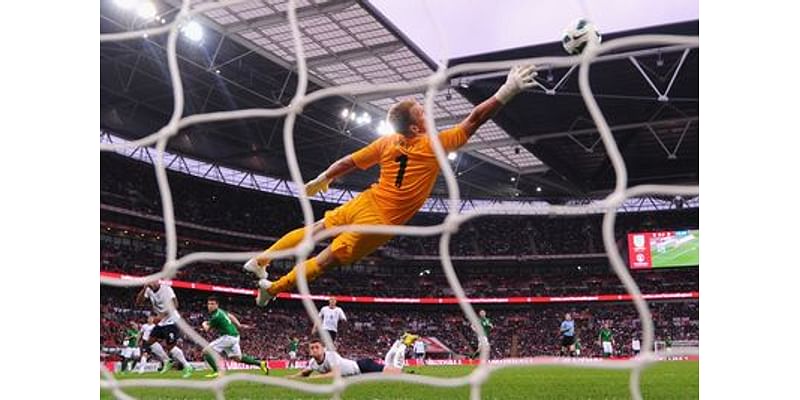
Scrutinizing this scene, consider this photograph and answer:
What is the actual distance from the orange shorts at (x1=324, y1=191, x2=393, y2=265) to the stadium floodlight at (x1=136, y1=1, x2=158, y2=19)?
11930mm

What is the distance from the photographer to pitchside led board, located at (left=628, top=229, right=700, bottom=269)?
29281mm

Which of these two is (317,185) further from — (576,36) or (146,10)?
(146,10)

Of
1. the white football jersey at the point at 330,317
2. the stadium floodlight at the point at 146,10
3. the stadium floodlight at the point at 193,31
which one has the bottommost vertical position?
the white football jersey at the point at 330,317

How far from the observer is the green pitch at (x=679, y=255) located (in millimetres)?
29172

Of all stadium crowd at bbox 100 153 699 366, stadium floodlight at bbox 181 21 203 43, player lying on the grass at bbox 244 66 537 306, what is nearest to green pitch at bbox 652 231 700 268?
stadium crowd at bbox 100 153 699 366

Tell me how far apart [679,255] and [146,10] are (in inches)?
895

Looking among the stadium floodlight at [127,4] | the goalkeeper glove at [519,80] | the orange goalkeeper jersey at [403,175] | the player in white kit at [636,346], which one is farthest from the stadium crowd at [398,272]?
the goalkeeper glove at [519,80]

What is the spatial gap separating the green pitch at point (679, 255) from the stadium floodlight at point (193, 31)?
2120 centimetres

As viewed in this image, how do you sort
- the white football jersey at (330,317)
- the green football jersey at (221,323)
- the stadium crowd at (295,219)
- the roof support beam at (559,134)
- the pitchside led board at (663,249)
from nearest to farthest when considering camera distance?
1. the green football jersey at (221,323)
2. the white football jersey at (330,317)
3. the roof support beam at (559,134)
4. the stadium crowd at (295,219)
5. the pitchside led board at (663,249)

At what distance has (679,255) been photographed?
2927 centimetres

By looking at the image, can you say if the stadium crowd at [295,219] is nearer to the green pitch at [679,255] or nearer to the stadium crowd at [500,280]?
the stadium crowd at [500,280]
